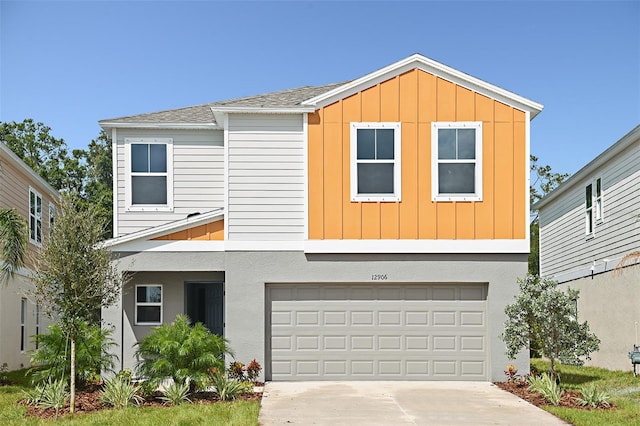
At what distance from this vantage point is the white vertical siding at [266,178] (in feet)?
52.7

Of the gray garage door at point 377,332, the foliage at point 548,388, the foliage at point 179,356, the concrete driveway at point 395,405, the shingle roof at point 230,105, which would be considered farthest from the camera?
the shingle roof at point 230,105

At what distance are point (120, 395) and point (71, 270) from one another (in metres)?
2.31

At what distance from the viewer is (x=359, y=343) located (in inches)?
639

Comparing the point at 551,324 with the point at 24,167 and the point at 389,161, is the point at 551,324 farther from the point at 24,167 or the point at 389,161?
the point at 24,167

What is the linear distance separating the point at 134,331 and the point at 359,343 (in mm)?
5251

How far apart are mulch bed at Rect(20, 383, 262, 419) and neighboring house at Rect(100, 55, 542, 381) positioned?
6.53 feet

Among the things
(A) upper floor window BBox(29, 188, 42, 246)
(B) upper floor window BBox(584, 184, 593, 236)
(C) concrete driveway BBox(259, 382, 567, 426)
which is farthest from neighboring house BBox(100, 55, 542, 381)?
(A) upper floor window BBox(29, 188, 42, 246)

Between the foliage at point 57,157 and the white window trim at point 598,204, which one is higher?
the foliage at point 57,157

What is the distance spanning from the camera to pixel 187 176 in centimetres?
1756

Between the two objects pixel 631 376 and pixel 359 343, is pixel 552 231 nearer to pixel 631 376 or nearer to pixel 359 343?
pixel 631 376

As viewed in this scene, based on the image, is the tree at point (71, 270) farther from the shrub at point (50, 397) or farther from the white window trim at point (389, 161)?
the white window trim at point (389, 161)

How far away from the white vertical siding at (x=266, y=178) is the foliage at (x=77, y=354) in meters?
3.46

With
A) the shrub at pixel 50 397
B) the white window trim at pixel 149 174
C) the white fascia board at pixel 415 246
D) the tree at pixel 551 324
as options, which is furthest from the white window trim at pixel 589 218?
the shrub at pixel 50 397

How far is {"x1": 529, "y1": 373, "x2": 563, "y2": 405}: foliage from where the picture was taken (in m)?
13.1
